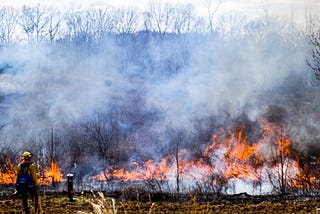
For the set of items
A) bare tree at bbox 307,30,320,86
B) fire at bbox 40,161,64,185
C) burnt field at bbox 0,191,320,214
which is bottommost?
burnt field at bbox 0,191,320,214

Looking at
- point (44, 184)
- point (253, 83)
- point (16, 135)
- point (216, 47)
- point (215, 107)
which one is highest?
point (216, 47)

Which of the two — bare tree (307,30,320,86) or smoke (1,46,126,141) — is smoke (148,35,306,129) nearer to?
bare tree (307,30,320,86)

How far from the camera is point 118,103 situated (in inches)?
1051

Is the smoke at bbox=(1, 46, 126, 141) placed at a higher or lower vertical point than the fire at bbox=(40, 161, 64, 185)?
higher

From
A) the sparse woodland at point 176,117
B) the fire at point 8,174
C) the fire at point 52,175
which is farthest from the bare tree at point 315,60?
the fire at point 8,174

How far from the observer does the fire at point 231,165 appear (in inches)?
579

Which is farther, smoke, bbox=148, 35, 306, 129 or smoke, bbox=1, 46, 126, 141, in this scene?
smoke, bbox=148, 35, 306, 129

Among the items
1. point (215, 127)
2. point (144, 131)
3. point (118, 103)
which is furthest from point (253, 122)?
point (118, 103)

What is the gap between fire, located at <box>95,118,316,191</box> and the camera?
14703 millimetres

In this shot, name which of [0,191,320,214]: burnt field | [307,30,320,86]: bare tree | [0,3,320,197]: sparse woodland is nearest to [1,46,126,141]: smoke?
[0,3,320,197]: sparse woodland

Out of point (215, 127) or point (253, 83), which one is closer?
point (215, 127)

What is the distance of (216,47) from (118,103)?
457 inches

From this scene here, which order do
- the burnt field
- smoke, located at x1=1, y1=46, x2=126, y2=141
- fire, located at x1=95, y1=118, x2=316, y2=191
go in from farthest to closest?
smoke, located at x1=1, y1=46, x2=126, y2=141
fire, located at x1=95, y1=118, x2=316, y2=191
the burnt field

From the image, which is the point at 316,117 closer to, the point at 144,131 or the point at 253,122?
the point at 253,122
